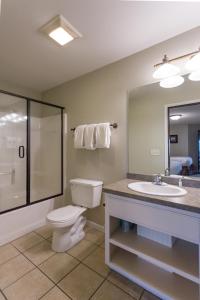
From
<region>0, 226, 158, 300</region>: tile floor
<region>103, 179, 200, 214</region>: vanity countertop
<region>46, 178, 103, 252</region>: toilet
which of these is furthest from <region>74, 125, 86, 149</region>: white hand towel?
<region>0, 226, 158, 300</region>: tile floor

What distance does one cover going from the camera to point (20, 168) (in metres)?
2.81

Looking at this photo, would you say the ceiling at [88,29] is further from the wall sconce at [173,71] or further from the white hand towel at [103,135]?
the white hand towel at [103,135]

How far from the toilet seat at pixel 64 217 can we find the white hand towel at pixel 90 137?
2.71 feet

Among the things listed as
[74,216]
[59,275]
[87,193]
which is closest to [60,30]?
[87,193]

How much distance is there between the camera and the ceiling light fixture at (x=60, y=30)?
4.58 ft

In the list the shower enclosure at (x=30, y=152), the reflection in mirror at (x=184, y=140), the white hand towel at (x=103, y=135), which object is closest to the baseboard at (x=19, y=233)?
the shower enclosure at (x=30, y=152)

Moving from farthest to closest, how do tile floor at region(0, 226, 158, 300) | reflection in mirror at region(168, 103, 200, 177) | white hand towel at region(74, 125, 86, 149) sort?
white hand towel at region(74, 125, 86, 149) → reflection in mirror at region(168, 103, 200, 177) → tile floor at region(0, 226, 158, 300)

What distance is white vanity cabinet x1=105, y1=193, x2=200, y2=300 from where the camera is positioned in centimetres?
110

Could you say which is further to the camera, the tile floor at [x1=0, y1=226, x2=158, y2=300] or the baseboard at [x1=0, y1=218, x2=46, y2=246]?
the baseboard at [x1=0, y1=218, x2=46, y2=246]

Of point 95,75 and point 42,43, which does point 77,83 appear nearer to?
point 95,75

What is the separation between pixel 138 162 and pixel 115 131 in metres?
0.50

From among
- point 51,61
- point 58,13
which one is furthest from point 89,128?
point 58,13

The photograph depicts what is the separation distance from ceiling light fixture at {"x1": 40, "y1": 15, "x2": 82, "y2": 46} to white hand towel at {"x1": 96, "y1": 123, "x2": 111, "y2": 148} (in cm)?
99

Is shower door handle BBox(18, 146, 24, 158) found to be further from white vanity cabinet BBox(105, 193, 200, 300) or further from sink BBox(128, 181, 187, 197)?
sink BBox(128, 181, 187, 197)
